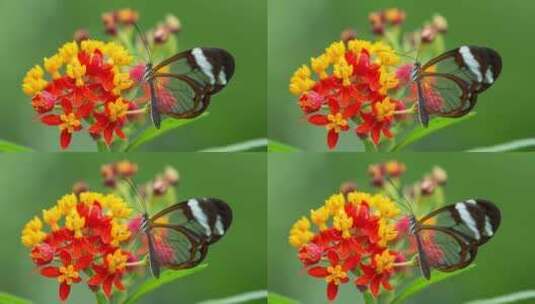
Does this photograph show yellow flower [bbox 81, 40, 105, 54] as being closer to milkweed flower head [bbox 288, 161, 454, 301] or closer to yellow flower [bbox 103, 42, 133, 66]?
A: yellow flower [bbox 103, 42, 133, 66]

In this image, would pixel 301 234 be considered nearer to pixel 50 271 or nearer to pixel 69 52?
pixel 50 271

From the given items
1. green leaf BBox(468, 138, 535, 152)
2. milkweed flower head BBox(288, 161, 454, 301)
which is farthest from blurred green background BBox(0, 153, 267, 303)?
green leaf BBox(468, 138, 535, 152)

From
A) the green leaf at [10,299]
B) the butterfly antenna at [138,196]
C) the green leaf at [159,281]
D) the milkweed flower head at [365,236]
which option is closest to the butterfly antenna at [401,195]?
the milkweed flower head at [365,236]

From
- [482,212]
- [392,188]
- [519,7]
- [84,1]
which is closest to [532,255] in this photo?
[482,212]

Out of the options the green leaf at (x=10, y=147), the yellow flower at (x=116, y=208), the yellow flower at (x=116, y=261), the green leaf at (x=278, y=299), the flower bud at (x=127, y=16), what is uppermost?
the flower bud at (x=127, y=16)

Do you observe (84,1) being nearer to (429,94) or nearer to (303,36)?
(303,36)

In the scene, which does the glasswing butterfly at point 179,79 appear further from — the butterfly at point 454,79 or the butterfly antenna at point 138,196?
the butterfly at point 454,79
